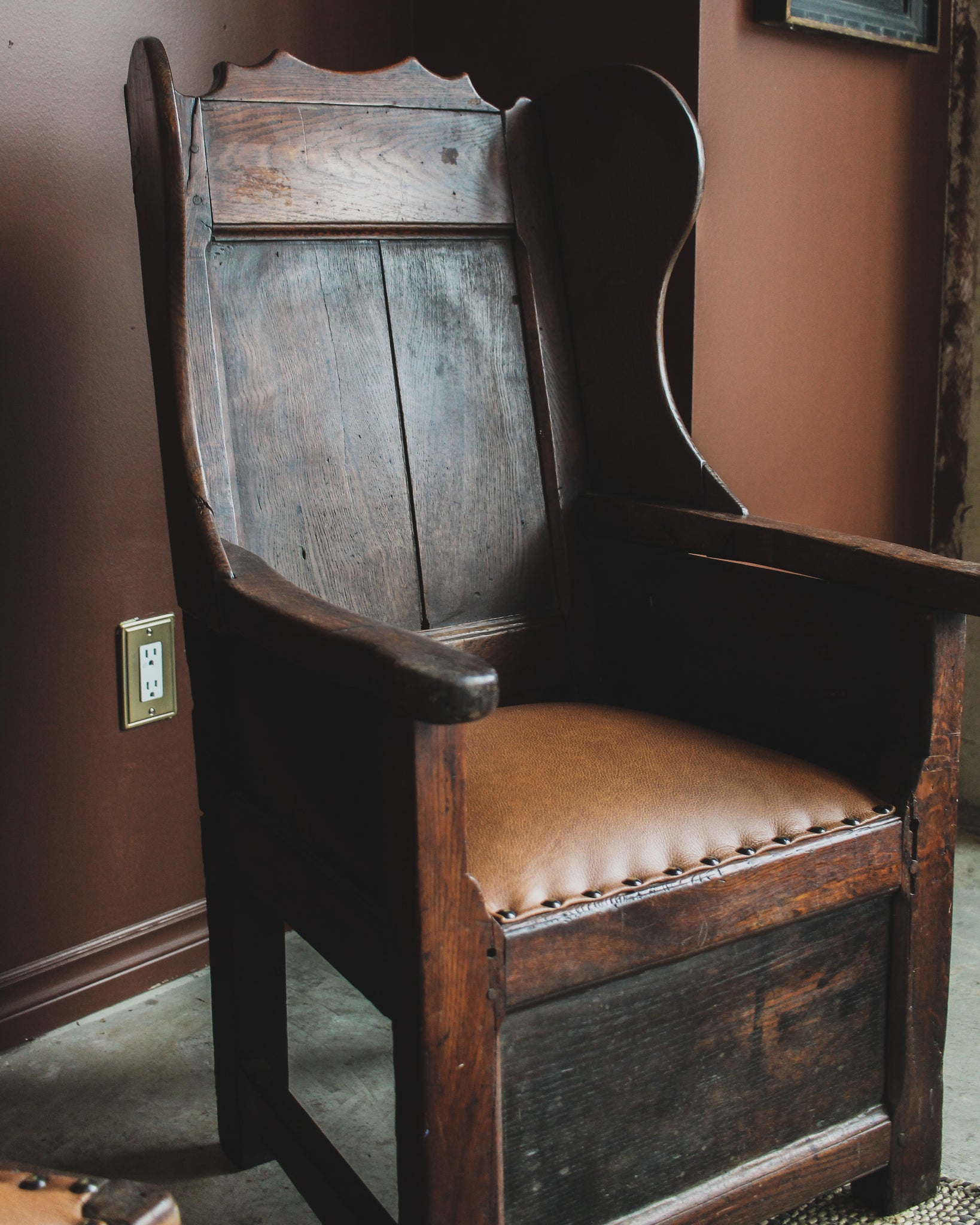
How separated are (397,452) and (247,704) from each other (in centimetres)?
34

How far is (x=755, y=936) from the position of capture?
1.01m

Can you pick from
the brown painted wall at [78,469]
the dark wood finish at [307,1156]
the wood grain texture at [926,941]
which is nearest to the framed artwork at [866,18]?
the brown painted wall at [78,469]

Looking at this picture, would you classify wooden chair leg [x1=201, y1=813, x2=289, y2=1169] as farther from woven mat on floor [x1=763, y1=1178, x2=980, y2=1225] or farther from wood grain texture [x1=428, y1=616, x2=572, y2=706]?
woven mat on floor [x1=763, y1=1178, x2=980, y2=1225]

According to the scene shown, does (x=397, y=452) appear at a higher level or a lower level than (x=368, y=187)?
lower

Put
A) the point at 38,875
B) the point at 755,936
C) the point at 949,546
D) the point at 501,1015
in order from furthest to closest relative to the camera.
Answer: the point at 949,546 → the point at 38,875 → the point at 755,936 → the point at 501,1015

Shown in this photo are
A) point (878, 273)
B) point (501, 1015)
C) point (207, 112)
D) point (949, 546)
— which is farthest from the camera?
point (949, 546)

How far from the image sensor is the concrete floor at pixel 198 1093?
4.11 ft

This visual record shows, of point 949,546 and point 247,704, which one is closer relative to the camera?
point 247,704

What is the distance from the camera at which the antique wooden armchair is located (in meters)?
0.88

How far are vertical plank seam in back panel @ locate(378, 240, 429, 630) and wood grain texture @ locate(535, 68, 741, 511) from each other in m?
0.24

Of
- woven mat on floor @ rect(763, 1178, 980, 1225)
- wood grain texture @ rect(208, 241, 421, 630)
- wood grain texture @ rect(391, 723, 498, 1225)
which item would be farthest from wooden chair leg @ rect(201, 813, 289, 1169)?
woven mat on floor @ rect(763, 1178, 980, 1225)

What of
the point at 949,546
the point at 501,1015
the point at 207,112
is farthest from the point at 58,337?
the point at 949,546

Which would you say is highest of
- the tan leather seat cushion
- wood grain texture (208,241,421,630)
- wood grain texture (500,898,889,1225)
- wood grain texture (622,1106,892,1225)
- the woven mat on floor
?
wood grain texture (208,241,421,630)

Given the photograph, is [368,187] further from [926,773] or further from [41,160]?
[926,773]
